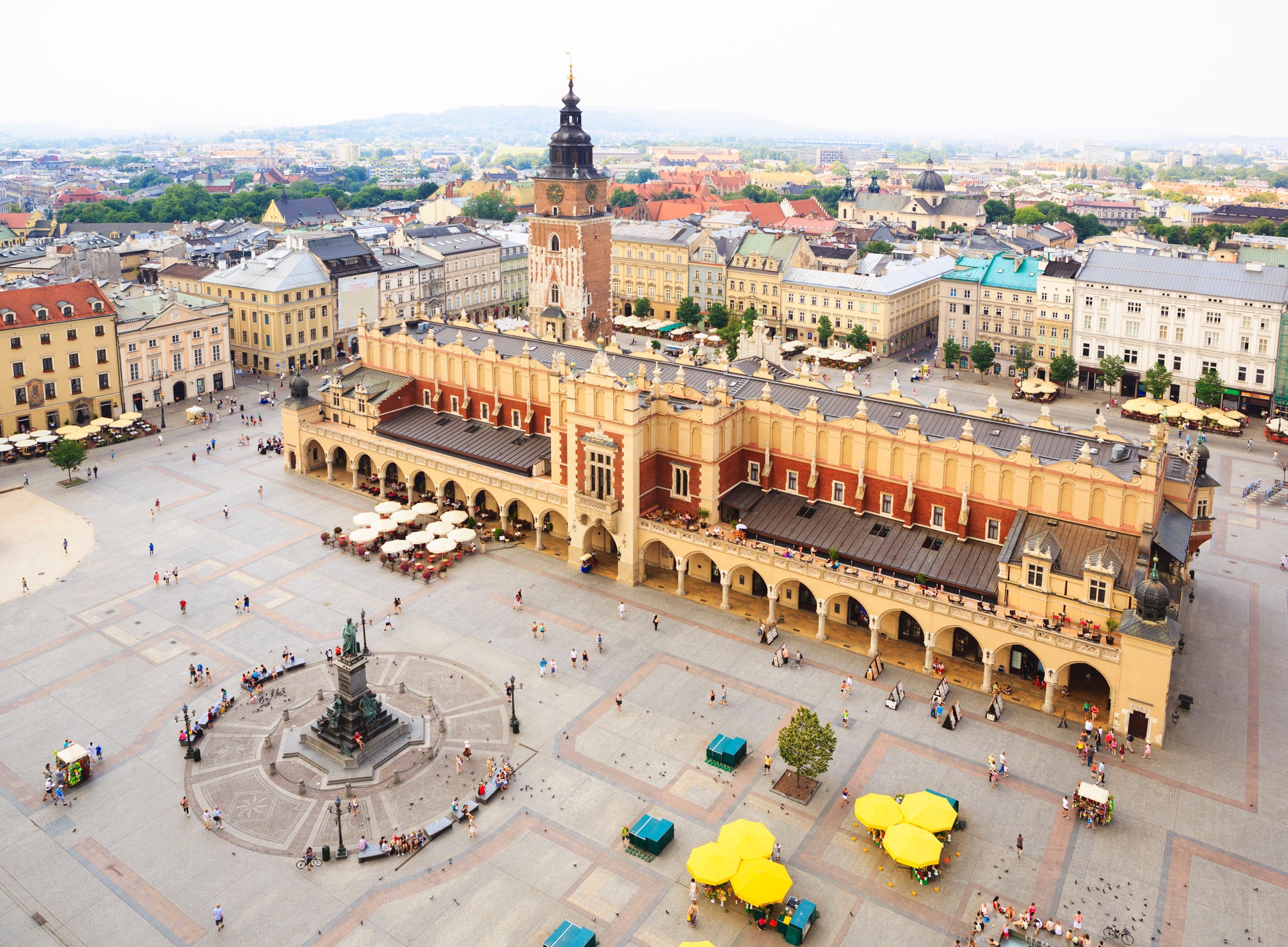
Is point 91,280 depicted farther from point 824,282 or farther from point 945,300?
point 945,300

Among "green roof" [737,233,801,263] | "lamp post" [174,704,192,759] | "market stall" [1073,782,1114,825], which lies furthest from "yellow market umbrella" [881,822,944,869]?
"green roof" [737,233,801,263]

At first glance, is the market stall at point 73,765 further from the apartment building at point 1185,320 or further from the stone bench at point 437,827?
the apartment building at point 1185,320

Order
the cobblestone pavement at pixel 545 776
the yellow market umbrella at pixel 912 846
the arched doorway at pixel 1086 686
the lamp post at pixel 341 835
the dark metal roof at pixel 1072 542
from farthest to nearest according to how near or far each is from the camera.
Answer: the arched doorway at pixel 1086 686
the dark metal roof at pixel 1072 542
the lamp post at pixel 341 835
the yellow market umbrella at pixel 912 846
the cobblestone pavement at pixel 545 776

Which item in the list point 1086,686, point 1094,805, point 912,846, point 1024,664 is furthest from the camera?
point 1024,664

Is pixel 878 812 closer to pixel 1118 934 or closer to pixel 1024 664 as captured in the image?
pixel 1118 934

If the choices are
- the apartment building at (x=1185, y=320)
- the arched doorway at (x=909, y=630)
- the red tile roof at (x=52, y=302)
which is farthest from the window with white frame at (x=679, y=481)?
the apartment building at (x=1185, y=320)

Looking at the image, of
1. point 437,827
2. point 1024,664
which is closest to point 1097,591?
point 1024,664

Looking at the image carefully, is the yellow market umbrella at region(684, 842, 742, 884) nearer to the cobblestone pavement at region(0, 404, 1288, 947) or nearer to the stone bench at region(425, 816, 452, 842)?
the cobblestone pavement at region(0, 404, 1288, 947)
